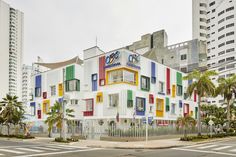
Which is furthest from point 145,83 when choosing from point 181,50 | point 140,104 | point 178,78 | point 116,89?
point 181,50

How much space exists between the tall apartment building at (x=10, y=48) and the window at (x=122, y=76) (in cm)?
10096

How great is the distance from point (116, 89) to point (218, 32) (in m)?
71.3

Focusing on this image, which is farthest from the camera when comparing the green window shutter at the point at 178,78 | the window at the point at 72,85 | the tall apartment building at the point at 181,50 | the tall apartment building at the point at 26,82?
the tall apartment building at the point at 26,82

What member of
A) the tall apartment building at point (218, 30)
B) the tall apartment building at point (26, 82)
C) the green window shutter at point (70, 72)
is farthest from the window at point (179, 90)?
the tall apartment building at point (26, 82)

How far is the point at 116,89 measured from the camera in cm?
3516

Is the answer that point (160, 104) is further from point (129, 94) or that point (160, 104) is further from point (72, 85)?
point (72, 85)

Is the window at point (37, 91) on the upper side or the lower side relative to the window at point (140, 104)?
upper

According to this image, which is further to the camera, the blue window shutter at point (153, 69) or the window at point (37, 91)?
the window at point (37, 91)

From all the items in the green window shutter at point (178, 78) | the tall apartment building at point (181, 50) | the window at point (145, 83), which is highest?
the tall apartment building at point (181, 50)

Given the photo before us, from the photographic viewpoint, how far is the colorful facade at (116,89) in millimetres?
35156

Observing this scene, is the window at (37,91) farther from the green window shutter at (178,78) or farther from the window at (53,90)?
the green window shutter at (178,78)

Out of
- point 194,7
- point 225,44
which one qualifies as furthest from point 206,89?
point 194,7

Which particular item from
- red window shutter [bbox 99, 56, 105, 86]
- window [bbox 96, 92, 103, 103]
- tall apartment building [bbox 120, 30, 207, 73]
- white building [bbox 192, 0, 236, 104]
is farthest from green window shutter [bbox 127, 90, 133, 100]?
white building [bbox 192, 0, 236, 104]

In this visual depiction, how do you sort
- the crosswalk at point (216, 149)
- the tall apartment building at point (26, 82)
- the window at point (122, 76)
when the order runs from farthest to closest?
1. the tall apartment building at point (26, 82)
2. the window at point (122, 76)
3. the crosswalk at point (216, 149)
